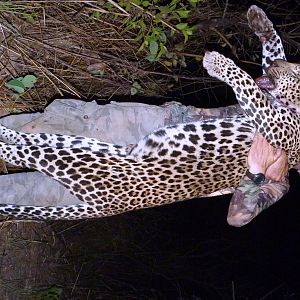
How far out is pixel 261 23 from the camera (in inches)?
179

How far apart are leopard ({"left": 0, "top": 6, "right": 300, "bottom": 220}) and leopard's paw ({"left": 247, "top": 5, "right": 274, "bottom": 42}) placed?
0.46m

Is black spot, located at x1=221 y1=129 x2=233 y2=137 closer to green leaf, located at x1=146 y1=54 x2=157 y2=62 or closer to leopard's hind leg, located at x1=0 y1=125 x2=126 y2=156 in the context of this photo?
leopard's hind leg, located at x1=0 y1=125 x2=126 y2=156

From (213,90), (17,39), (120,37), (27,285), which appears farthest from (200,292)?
(17,39)

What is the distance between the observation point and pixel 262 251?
8.20 metres

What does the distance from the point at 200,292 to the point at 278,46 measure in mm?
4330

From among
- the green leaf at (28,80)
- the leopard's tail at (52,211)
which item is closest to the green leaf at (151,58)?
the green leaf at (28,80)

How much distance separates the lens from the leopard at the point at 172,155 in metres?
3.90

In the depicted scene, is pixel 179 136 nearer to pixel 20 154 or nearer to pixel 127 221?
pixel 20 154

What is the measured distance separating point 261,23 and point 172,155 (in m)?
1.28

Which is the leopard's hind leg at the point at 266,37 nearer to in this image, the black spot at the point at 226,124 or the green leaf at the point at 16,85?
the black spot at the point at 226,124

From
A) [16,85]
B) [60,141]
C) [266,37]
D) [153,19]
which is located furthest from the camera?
[153,19]

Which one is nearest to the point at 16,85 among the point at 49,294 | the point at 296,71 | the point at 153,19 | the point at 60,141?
the point at 60,141

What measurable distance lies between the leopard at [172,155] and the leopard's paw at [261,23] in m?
0.46

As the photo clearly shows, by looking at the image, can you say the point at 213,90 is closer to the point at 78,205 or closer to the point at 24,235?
the point at 24,235
